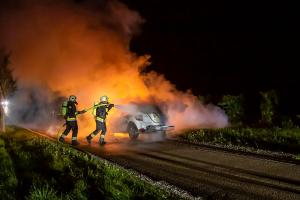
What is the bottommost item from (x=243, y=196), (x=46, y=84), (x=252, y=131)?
(x=243, y=196)

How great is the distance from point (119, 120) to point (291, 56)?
37.7ft

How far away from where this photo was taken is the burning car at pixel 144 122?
1603 cm

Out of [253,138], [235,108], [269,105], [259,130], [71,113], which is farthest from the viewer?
[235,108]

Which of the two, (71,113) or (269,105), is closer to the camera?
(71,113)

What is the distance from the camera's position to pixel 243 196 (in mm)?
7074

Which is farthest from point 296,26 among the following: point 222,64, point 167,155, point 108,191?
point 108,191

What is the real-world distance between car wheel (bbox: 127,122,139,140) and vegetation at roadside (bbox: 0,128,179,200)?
16.8 ft

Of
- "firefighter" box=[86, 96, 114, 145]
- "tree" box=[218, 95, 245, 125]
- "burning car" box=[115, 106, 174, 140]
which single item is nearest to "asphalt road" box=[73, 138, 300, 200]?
"firefighter" box=[86, 96, 114, 145]

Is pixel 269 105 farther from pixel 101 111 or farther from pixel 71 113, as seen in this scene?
pixel 71 113

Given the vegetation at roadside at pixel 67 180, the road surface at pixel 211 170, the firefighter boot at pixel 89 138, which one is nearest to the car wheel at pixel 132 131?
the firefighter boot at pixel 89 138

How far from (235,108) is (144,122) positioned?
6297mm

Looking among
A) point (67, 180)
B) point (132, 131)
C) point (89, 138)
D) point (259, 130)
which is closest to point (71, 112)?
point (89, 138)

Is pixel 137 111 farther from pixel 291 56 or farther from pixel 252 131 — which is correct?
pixel 291 56

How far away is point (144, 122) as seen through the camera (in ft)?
52.6
